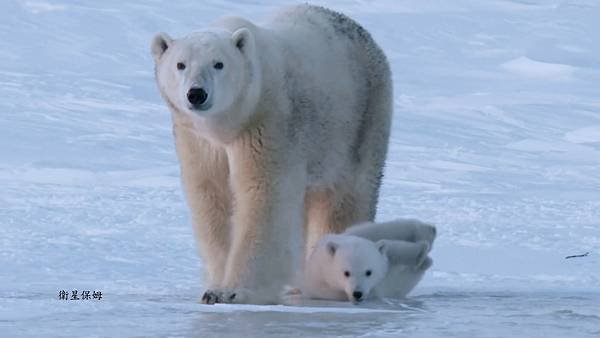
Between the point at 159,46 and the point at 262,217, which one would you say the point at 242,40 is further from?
the point at 262,217

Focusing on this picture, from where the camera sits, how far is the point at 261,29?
6688 millimetres

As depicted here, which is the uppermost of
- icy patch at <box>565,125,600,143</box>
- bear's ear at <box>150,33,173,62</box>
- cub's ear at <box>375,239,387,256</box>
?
icy patch at <box>565,125,600,143</box>

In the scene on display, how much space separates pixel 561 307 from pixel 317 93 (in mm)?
1604

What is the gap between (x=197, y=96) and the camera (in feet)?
19.1

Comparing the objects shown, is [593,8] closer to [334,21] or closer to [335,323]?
[334,21]

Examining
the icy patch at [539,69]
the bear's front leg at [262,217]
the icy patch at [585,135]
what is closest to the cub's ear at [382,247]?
the bear's front leg at [262,217]

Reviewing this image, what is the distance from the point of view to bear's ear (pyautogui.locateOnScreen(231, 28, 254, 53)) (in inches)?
242

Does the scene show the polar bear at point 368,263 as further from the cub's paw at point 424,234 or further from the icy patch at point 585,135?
the icy patch at point 585,135

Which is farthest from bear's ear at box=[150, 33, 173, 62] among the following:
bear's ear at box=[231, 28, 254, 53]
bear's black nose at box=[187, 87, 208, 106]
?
bear's black nose at box=[187, 87, 208, 106]

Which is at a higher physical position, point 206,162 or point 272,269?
point 206,162

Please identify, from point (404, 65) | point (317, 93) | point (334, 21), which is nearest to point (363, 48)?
point (334, 21)

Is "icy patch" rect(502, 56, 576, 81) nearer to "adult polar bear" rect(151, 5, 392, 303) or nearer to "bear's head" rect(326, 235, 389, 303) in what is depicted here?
"adult polar bear" rect(151, 5, 392, 303)

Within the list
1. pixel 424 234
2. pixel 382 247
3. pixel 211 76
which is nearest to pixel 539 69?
pixel 424 234

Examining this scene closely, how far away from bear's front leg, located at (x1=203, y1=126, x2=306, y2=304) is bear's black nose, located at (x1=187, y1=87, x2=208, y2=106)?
1.46 feet
